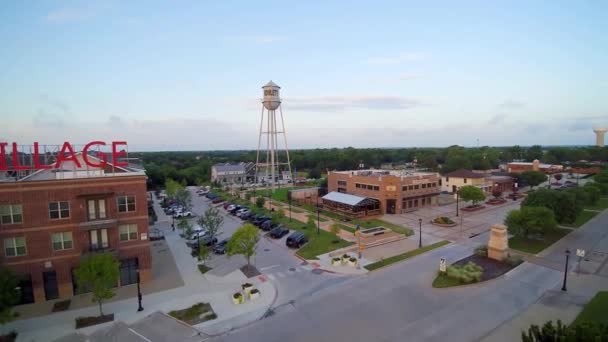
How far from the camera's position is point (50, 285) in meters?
25.6

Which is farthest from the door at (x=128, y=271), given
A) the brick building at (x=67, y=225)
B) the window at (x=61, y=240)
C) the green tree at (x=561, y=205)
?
the green tree at (x=561, y=205)

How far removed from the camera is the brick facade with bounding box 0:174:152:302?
80.0 feet

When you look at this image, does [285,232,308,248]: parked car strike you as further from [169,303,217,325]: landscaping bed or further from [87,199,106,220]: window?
[87,199,106,220]: window

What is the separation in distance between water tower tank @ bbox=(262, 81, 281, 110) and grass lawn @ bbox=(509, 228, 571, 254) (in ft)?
175

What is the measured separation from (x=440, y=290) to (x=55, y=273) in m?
30.6

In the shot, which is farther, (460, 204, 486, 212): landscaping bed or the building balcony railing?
(460, 204, 486, 212): landscaping bed

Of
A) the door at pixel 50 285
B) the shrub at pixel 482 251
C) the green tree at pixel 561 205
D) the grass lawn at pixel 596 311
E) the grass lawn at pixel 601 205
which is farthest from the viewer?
the grass lawn at pixel 601 205

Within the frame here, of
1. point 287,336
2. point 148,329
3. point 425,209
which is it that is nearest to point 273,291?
point 287,336

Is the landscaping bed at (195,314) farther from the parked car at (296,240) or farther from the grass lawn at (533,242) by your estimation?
the grass lawn at (533,242)

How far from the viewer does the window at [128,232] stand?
27.7 m

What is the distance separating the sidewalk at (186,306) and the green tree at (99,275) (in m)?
1.87

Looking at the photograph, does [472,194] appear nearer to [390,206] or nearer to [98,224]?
[390,206]

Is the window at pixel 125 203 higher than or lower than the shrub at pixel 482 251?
higher

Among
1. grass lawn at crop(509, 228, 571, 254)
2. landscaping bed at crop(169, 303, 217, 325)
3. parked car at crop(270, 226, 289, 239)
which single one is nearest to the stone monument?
grass lawn at crop(509, 228, 571, 254)
